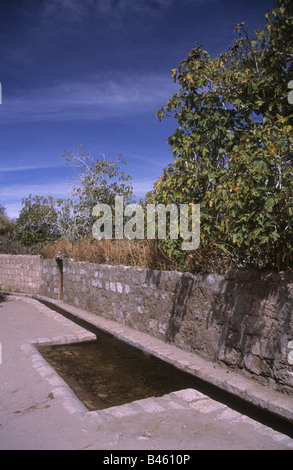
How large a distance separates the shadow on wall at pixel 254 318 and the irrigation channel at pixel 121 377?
0.50 m

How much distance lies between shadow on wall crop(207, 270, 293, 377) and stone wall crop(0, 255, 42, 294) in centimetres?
1081

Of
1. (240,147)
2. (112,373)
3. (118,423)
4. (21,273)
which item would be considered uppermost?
(240,147)

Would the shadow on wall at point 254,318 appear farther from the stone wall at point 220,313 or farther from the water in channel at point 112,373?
the water in channel at point 112,373

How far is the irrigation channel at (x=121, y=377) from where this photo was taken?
384cm

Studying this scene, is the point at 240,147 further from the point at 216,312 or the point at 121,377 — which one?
the point at 121,377

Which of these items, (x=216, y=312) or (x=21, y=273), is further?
(x=21, y=273)

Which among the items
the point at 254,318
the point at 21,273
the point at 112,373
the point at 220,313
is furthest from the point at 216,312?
the point at 21,273

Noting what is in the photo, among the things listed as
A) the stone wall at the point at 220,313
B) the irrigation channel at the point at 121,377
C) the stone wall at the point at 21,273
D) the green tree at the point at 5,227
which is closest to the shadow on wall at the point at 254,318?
the stone wall at the point at 220,313

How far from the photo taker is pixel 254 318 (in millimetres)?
4277

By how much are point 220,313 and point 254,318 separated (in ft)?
2.05

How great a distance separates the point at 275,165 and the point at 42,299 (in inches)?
429

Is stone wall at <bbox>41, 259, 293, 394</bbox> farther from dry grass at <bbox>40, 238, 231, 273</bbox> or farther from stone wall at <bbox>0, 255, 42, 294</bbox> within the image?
stone wall at <bbox>0, 255, 42, 294</bbox>

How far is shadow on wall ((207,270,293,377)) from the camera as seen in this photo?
390 centimetres
